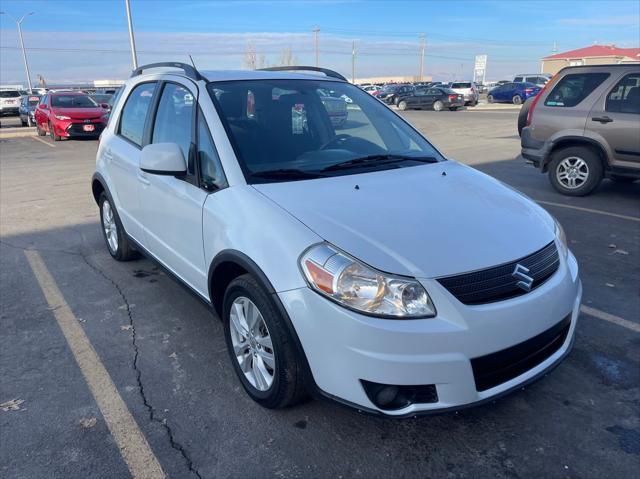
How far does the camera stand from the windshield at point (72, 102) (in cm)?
1862

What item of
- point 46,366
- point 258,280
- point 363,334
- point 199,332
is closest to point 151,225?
point 199,332

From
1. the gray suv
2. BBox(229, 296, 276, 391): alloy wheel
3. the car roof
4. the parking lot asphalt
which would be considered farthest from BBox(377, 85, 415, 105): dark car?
BBox(229, 296, 276, 391): alloy wheel

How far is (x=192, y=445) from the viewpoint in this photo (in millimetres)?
2646

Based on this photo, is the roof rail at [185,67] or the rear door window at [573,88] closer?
the roof rail at [185,67]

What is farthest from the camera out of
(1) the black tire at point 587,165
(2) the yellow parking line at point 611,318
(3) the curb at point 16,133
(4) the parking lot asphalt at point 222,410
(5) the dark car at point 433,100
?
(5) the dark car at point 433,100

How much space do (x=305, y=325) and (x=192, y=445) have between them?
0.92m

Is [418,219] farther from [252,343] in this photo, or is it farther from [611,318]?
[611,318]

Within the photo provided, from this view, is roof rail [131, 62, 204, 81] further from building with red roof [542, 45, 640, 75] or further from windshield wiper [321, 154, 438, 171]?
building with red roof [542, 45, 640, 75]

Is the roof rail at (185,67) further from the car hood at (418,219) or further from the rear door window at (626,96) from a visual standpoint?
the rear door window at (626,96)

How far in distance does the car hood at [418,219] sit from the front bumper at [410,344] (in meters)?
0.20

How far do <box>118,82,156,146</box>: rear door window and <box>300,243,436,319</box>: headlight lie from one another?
2.65 m

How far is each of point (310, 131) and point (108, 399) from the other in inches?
84.8

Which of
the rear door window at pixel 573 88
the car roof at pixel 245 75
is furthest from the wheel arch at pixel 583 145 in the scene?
the car roof at pixel 245 75

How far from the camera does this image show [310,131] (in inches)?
144
